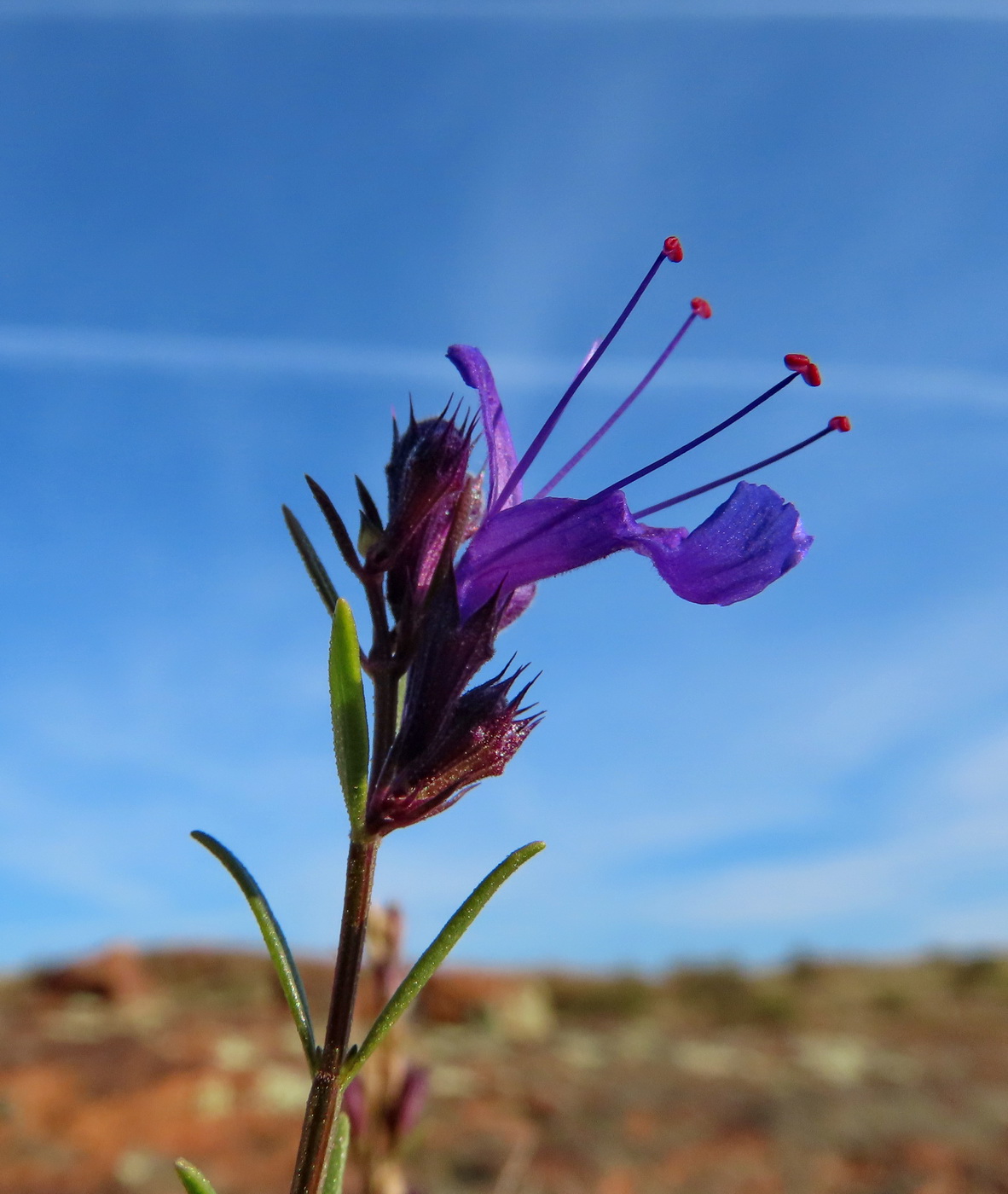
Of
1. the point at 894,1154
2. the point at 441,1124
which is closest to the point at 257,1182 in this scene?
the point at 441,1124

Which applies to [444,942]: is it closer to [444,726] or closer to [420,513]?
[444,726]

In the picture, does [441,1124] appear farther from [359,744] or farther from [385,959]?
[359,744]

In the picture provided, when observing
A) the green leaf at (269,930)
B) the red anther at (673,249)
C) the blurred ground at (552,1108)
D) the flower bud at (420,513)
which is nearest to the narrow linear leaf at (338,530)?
the flower bud at (420,513)

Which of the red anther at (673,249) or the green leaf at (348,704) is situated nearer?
the green leaf at (348,704)

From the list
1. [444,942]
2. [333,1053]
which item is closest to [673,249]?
[444,942]

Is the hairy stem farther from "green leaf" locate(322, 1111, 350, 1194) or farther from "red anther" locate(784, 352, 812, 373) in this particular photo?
"red anther" locate(784, 352, 812, 373)

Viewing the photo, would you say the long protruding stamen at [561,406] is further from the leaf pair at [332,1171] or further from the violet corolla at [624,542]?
the leaf pair at [332,1171]
